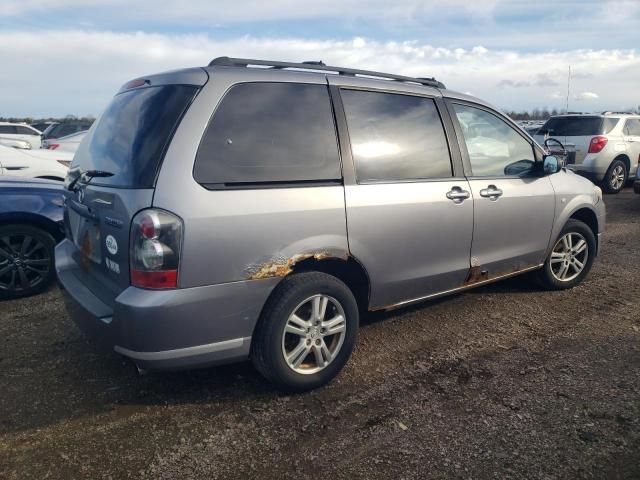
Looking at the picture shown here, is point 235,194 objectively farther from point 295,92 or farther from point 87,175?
point 87,175

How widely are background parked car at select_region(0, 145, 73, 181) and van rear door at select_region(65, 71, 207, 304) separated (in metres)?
4.50

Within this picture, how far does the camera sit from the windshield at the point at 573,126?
11109mm

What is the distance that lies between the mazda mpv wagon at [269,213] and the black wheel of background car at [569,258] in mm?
1098

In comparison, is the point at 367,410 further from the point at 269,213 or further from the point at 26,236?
the point at 26,236

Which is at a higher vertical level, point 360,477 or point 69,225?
point 69,225

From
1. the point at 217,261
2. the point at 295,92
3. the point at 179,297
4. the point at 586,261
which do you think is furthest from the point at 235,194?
the point at 586,261

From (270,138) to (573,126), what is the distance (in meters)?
10.4

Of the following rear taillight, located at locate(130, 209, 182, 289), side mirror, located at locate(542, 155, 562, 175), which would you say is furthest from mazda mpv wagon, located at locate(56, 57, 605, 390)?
side mirror, located at locate(542, 155, 562, 175)

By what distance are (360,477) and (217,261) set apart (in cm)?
125

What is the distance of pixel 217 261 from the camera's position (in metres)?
2.68

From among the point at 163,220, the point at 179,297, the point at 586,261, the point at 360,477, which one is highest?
the point at 163,220

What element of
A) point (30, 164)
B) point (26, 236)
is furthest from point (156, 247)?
point (30, 164)

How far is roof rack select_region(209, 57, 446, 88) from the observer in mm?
3094

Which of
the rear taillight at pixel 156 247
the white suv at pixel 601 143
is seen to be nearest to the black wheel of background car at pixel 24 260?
the rear taillight at pixel 156 247
